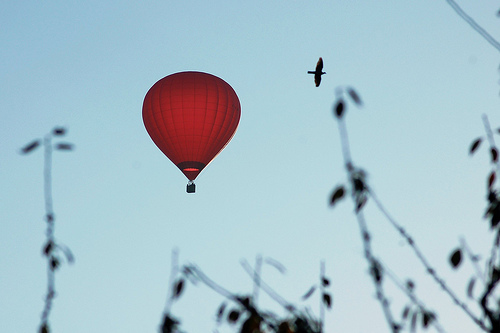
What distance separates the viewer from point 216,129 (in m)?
48.8

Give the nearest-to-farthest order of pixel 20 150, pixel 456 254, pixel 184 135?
1. pixel 20 150
2. pixel 456 254
3. pixel 184 135

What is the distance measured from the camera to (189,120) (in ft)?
159

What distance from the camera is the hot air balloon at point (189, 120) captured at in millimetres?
47938

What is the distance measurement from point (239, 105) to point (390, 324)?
46.7 m

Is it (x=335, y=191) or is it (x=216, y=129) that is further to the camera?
(x=216, y=129)

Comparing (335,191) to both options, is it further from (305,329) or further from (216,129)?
(216,129)

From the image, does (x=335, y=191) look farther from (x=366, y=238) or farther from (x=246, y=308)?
(x=246, y=308)

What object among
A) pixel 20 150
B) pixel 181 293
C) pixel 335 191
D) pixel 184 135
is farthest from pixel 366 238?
pixel 184 135

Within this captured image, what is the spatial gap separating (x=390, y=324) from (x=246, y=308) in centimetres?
82

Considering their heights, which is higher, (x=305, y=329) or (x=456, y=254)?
(x=456, y=254)

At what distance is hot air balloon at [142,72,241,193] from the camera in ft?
157

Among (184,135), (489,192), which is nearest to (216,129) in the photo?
(184,135)

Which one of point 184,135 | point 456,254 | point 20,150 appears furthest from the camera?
point 184,135

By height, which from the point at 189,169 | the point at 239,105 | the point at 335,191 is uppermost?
the point at 239,105
